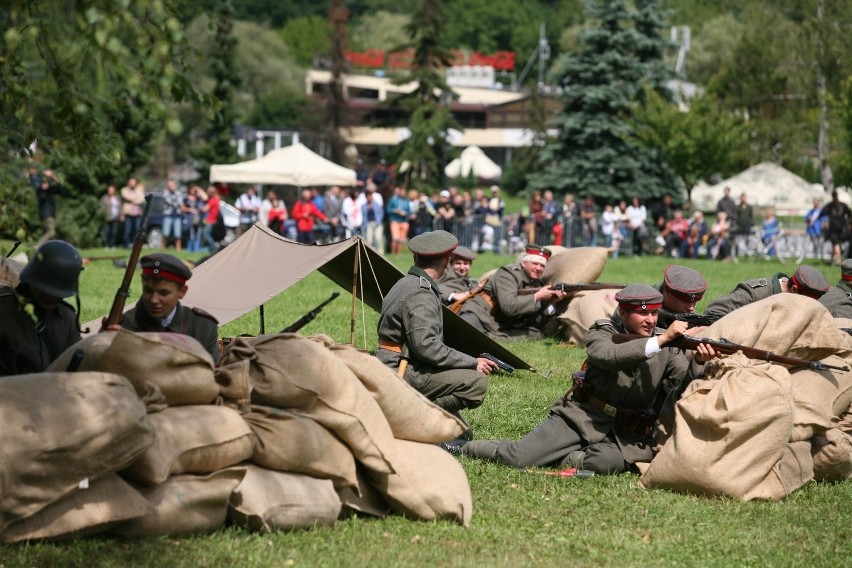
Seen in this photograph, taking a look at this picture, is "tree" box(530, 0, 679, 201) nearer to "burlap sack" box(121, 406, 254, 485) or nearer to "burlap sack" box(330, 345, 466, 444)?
"burlap sack" box(330, 345, 466, 444)

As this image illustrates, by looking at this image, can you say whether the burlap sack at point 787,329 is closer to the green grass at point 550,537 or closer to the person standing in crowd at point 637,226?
the green grass at point 550,537

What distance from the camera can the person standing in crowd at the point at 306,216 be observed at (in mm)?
29625

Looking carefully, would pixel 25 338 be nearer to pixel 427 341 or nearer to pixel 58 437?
pixel 58 437

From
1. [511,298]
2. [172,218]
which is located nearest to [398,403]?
[511,298]

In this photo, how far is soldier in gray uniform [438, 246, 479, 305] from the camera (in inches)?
550

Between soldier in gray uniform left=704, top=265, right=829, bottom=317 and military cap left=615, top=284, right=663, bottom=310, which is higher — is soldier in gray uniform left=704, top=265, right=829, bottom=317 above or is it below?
below

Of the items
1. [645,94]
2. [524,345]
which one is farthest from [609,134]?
[524,345]

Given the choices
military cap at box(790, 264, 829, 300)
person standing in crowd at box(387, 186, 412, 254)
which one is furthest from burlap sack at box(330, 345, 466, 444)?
person standing in crowd at box(387, 186, 412, 254)

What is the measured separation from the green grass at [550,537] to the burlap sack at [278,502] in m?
0.07

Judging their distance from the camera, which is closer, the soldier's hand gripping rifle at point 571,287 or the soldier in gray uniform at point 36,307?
the soldier in gray uniform at point 36,307

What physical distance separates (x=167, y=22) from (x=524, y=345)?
10162mm

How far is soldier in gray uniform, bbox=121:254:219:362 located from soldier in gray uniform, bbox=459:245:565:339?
7161mm

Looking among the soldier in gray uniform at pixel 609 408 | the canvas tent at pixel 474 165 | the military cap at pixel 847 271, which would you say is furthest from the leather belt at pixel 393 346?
the canvas tent at pixel 474 165

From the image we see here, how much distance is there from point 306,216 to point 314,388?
77.7ft
